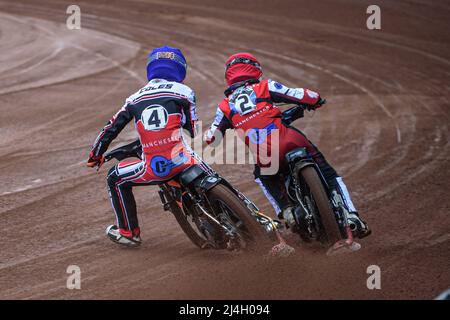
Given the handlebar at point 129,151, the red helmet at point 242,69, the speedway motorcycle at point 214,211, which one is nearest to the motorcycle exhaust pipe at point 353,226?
the speedway motorcycle at point 214,211

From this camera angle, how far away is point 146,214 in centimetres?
821

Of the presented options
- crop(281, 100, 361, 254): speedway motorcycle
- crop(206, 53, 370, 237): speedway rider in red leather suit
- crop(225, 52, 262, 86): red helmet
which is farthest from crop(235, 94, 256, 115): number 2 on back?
crop(281, 100, 361, 254): speedway motorcycle

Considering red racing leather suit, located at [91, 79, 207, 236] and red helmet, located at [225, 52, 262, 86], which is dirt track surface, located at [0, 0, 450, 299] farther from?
red helmet, located at [225, 52, 262, 86]

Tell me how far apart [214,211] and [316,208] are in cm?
92

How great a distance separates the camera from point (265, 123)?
6.66 meters

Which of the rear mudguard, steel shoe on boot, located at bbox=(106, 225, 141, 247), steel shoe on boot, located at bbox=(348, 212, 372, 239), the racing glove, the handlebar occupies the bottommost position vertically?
steel shoe on boot, located at bbox=(106, 225, 141, 247)

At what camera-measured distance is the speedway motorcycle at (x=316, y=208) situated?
627 centimetres

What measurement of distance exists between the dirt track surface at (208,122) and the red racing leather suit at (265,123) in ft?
2.87

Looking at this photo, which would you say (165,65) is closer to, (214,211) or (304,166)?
(214,211)

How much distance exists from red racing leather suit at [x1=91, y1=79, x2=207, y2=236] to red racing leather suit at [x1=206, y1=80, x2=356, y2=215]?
14.9 inches

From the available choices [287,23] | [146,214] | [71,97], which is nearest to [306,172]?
[146,214]

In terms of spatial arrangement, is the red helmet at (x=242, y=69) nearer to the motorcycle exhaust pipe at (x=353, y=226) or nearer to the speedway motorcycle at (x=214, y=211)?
the speedway motorcycle at (x=214, y=211)

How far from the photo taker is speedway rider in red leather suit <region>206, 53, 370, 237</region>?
263 inches
